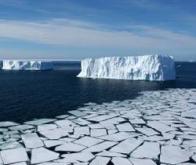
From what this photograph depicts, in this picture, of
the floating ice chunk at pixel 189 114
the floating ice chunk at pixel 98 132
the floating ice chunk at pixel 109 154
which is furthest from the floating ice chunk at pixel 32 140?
the floating ice chunk at pixel 189 114

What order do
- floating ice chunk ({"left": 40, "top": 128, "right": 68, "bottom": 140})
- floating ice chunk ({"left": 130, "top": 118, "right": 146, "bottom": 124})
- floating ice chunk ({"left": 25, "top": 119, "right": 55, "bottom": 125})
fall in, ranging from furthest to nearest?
1. floating ice chunk ({"left": 130, "top": 118, "right": 146, "bottom": 124})
2. floating ice chunk ({"left": 25, "top": 119, "right": 55, "bottom": 125})
3. floating ice chunk ({"left": 40, "top": 128, "right": 68, "bottom": 140})

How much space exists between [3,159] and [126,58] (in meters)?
31.0

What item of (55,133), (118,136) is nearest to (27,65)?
(55,133)

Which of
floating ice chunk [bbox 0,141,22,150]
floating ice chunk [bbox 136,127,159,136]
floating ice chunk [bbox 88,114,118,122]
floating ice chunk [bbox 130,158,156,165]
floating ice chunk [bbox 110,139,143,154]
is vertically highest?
floating ice chunk [bbox 88,114,118,122]

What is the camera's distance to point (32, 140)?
38.9 feet

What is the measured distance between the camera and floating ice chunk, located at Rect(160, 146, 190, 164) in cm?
1007

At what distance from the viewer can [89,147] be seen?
11156 millimetres

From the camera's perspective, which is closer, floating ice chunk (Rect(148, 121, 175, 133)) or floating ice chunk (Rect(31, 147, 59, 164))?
floating ice chunk (Rect(31, 147, 59, 164))

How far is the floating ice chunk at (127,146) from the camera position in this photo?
10.9 metres

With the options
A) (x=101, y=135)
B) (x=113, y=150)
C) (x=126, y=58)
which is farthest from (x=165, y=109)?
(x=126, y=58)

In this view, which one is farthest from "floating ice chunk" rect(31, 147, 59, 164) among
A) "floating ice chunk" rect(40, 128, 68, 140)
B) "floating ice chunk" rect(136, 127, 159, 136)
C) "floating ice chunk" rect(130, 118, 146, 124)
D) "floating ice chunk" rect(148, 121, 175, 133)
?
"floating ice chunk" rect(130, 118, 146, 124)

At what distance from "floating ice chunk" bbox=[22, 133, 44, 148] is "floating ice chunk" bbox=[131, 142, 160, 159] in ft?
12.4

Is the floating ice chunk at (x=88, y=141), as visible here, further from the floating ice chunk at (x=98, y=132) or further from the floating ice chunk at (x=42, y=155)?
the floating ice chunk at (x=42, y=155)

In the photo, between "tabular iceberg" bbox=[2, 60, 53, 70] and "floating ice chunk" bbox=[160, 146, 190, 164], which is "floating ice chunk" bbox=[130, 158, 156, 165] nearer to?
"floating ice chunk" bbox=[160, 146, 190, 164]
